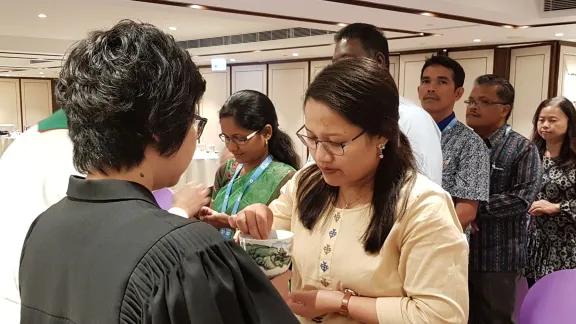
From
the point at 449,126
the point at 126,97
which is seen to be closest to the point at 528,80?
the point at 449,126

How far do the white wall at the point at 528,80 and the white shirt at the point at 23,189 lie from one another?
748 cm

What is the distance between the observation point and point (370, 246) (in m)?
1.15

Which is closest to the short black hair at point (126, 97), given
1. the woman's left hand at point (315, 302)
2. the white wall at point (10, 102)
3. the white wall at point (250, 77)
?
the woman's left hand at point (315, 302)

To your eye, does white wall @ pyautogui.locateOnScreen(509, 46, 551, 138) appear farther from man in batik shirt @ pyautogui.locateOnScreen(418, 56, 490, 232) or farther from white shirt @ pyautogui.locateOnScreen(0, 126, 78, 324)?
white shirt @ pyautogui.locateOnScreen(0, 126, 78, 324)

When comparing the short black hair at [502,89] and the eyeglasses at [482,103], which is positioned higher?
the short black hair at [502,89]

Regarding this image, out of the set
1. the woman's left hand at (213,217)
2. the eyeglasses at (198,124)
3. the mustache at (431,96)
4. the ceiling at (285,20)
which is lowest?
the woman's left hand at (213,217)

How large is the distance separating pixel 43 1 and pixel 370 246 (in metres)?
6.05

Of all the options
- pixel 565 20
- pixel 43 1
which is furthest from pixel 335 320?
pixel 43 1

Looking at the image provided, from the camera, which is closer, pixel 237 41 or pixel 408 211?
pixel 408 211

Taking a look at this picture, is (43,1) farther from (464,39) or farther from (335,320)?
(335,320)

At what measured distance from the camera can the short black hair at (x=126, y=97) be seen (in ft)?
2.48

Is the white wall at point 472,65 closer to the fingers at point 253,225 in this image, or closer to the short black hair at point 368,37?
the short black hair at point 368,37

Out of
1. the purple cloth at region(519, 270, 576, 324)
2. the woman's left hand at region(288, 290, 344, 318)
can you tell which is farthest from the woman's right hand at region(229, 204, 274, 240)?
the purple cloth at region(519, 270, 576, 324)

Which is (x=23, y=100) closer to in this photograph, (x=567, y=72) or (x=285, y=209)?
(x=567, y=72)
